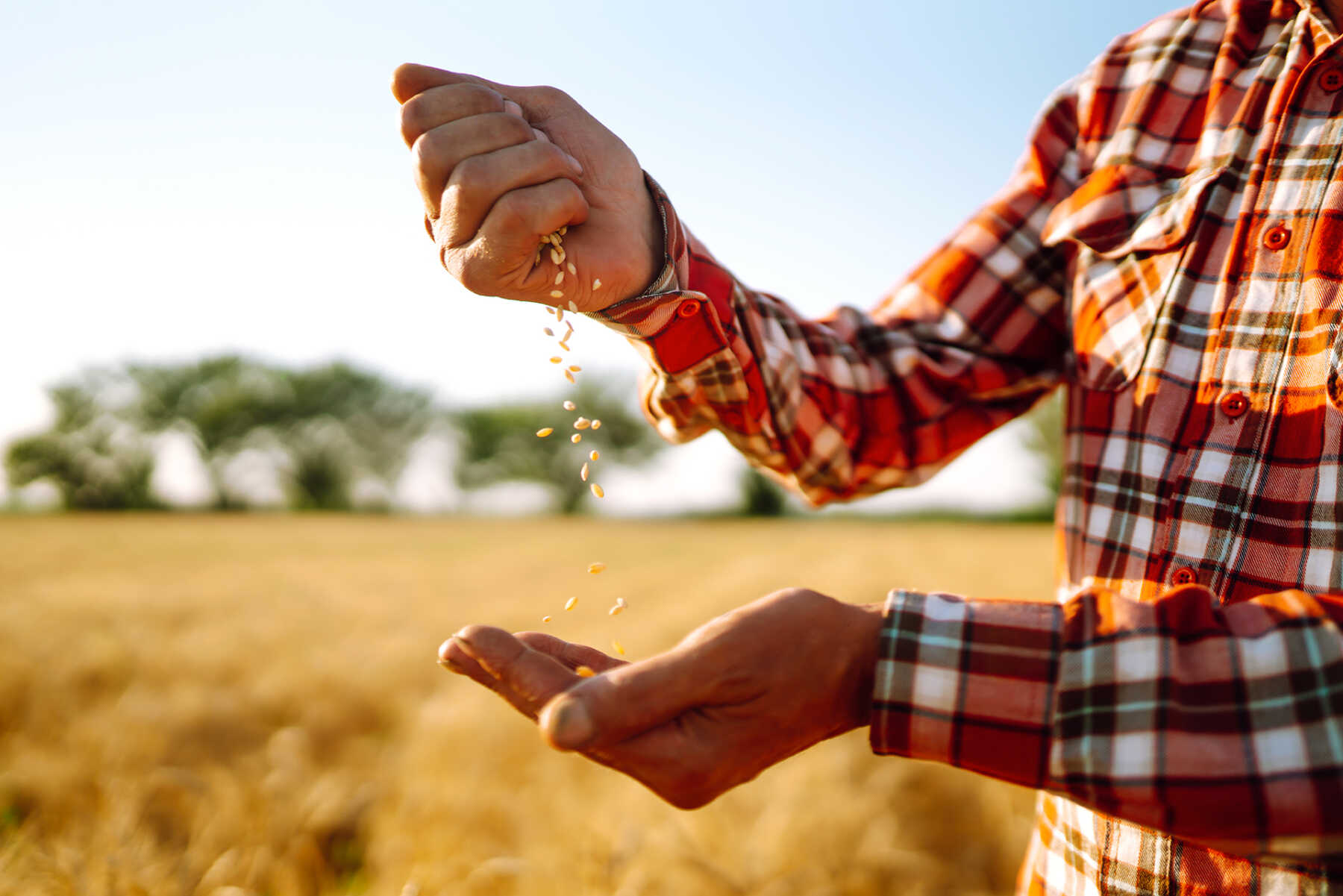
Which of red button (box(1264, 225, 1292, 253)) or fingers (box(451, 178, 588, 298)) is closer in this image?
fingers (box(451, 178, 588, 298))

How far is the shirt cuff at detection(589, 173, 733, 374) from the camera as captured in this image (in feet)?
3.98

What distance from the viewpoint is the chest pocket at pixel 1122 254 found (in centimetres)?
123

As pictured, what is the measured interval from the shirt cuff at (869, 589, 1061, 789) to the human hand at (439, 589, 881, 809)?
1.2 inches

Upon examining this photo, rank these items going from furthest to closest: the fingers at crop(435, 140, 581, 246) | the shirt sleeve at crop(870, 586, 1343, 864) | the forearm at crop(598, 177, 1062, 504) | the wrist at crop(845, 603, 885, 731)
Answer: the forearm at crop(598, 177, 1062, 504), the fingers at crop(435, 140, 581, 246), the wrist at crop(845, 603, 885, 731), the shirt sleeve at crop(870, 586, 1343, 864)

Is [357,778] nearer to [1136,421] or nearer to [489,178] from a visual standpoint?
[489,178]

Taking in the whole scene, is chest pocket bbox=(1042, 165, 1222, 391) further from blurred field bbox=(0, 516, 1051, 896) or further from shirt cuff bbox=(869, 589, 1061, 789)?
blurred field bbox=(0, 516, 1051, 896)

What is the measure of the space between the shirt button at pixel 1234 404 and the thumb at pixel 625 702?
822 millimetres

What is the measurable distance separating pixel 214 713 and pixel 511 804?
61.9 inches

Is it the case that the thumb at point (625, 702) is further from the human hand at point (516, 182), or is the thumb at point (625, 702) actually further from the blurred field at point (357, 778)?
the blurred field at point (357, 778)

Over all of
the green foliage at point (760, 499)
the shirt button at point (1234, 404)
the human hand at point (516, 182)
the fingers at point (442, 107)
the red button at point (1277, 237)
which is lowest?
the green foliage at point (760, 499)

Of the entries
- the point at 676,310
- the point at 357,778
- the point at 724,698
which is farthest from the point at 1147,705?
the point at 357,778

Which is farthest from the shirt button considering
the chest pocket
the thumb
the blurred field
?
the blurred field

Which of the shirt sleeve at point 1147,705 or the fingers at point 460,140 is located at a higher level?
the fingers at point 460,140

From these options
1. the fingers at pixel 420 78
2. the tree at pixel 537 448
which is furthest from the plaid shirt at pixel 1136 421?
the tree at pixel 537 448
